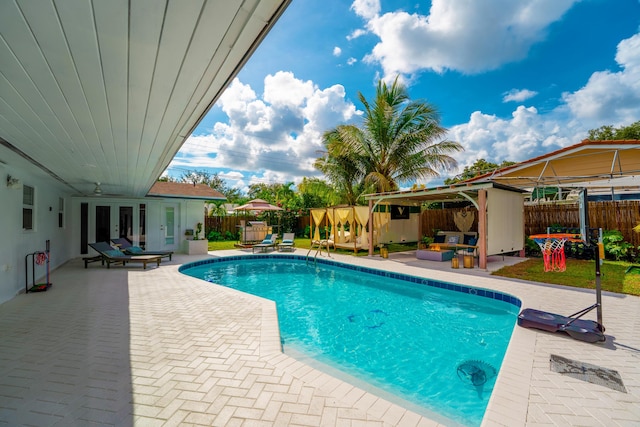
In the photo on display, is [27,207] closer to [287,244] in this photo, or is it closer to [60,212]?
[60,212]

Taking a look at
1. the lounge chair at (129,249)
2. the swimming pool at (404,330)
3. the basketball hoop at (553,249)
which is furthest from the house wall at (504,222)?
the lounge chair at (129,249)

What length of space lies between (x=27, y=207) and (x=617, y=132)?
36.3 meters

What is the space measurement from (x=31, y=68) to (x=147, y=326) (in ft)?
12.6

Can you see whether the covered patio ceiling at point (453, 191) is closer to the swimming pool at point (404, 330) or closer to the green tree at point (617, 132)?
the swimming pool at point (404, 330)

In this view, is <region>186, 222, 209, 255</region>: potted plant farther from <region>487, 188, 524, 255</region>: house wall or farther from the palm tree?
<region>487, 188, 524, 255</region>: house wall

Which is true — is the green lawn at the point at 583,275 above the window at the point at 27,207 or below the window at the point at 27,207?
below

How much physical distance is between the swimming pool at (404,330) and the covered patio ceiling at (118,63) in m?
4.06

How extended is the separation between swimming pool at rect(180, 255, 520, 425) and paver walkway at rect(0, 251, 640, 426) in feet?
2.16

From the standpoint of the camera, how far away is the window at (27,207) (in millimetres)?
7449

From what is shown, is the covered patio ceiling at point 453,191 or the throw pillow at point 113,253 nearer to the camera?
the covered patio ceiling at point 453,191

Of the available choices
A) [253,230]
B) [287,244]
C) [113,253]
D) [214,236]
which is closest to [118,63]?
[113,253]

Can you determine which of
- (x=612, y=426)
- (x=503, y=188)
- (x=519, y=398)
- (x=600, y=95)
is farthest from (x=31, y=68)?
(x=600, y=95)

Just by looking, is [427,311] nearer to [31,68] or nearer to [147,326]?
[147,326]

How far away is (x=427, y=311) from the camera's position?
261 inches
